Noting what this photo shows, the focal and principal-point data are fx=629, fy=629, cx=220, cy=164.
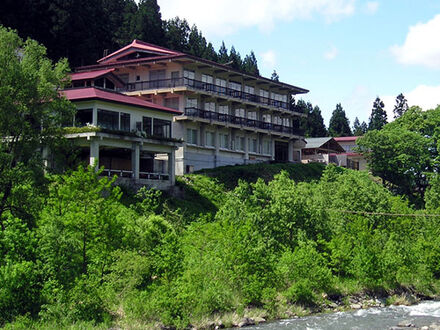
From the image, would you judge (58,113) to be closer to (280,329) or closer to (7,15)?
(280,329)

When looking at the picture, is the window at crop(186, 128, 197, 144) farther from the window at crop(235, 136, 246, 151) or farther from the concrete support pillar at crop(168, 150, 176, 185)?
the concrete support pillar at crop(168, 150, 176, 185)

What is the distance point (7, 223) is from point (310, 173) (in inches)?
1903

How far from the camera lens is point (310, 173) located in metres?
72.0

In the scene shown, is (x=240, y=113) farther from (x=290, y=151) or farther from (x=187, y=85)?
(x=187, y=85)

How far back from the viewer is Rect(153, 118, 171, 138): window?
52.8m

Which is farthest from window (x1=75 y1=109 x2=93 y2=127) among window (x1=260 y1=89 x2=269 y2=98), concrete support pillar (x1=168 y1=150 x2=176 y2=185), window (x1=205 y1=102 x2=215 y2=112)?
window (x1=260 y1=89 x2=269 y2=98)

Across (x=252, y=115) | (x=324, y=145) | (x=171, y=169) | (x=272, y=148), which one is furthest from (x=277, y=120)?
(x=171, y=169)

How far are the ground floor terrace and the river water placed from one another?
64.8 ft

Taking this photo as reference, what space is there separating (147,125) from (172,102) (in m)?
12.5

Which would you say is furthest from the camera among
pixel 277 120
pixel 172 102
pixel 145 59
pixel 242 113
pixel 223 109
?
pixel 277 120

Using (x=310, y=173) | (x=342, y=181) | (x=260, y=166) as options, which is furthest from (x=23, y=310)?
(x=310, y=173)

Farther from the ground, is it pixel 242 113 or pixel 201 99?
pixel 201 99

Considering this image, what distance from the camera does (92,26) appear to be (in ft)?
267

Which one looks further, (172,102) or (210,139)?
(210,139)
